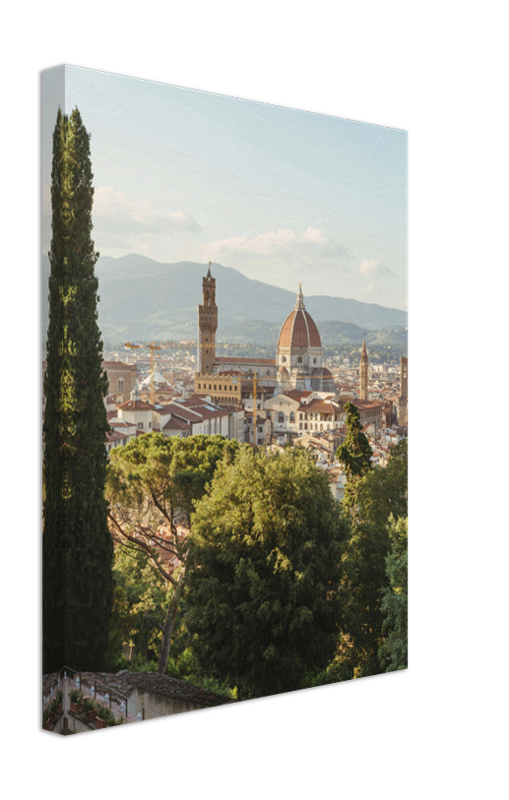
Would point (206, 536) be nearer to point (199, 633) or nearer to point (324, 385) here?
point (199, 633)

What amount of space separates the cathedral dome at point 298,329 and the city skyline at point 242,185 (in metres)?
0.31

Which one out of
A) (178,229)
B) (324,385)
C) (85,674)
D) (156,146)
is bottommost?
Answer: (85,674)

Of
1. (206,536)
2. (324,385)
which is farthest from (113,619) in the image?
(324,385)

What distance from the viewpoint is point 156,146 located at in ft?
35.3

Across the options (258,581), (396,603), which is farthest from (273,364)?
(396,603)

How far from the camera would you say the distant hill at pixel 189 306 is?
10.4 metres

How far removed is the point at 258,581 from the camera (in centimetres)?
1091

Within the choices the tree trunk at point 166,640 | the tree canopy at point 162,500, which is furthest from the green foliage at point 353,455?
the tree trunk at point 166,640

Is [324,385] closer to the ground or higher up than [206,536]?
higher up

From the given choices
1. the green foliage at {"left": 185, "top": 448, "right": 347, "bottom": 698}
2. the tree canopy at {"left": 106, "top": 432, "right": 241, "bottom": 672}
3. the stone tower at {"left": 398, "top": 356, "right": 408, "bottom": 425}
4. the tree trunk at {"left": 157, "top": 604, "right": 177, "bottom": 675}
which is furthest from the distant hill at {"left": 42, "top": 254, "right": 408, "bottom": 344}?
the tree trunk at {"left": 157, "top": 604, "right": 177, "bottom": 675}

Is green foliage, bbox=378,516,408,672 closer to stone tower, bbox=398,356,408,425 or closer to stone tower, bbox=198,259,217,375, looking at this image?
stone tower, bbox=398,356,408,425

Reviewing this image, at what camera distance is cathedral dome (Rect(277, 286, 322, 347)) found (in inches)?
477

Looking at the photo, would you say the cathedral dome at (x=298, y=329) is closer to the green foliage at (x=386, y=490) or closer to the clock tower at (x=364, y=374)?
the clock tower at (x=364, y=374)

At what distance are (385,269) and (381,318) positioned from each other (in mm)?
655
